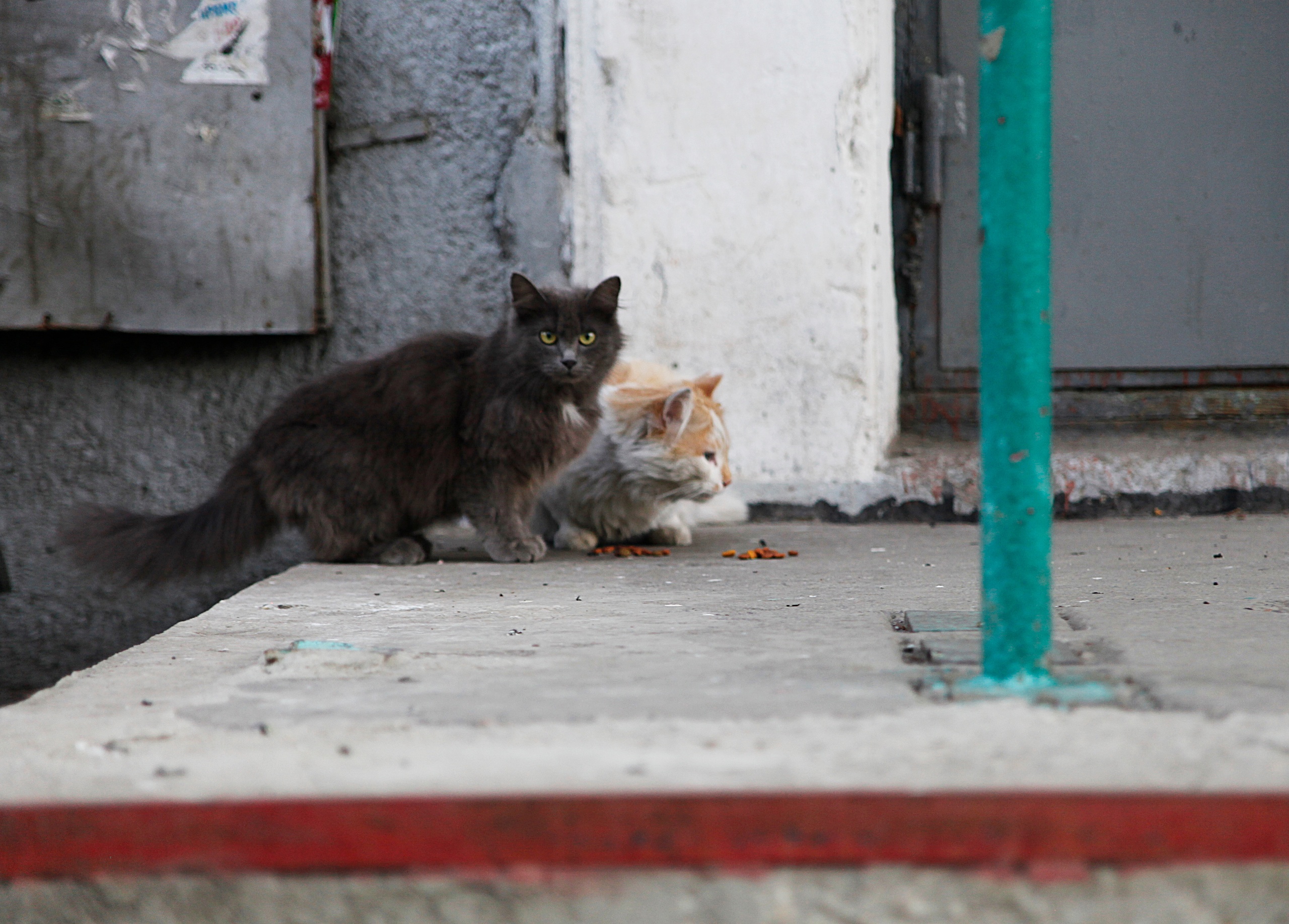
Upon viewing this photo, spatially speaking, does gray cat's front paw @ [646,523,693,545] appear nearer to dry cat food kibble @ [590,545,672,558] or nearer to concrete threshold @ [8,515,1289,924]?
dry cat food kibble @ [590,545,672,558]

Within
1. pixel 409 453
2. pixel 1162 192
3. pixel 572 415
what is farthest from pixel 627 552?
pixel 1162 192

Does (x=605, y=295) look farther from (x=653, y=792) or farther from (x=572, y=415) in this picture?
(x=653, y=792)

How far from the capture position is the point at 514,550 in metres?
2.92

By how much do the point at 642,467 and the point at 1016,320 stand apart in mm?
1859

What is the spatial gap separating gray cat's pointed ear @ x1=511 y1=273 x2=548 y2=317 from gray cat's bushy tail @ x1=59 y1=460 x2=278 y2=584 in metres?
0.85

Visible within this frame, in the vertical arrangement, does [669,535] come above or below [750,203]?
below

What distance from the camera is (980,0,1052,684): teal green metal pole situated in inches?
47.1

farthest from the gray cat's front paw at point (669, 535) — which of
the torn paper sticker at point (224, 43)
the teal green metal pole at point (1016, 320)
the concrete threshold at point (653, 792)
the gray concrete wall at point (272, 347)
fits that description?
the teal green metal pole at point (1016, 320)

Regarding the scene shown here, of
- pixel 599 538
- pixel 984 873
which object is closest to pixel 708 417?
pixel 599 538

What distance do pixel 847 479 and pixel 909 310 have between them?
770mm

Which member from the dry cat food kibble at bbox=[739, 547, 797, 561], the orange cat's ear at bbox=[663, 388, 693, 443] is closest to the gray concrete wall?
the orange cat's ear at bbox=[663, 388, 693, 443]

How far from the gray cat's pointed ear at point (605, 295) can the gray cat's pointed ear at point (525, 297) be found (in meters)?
0.13

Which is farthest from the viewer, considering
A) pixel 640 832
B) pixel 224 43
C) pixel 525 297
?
pixel 224 43

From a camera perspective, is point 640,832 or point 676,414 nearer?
point 640,832
